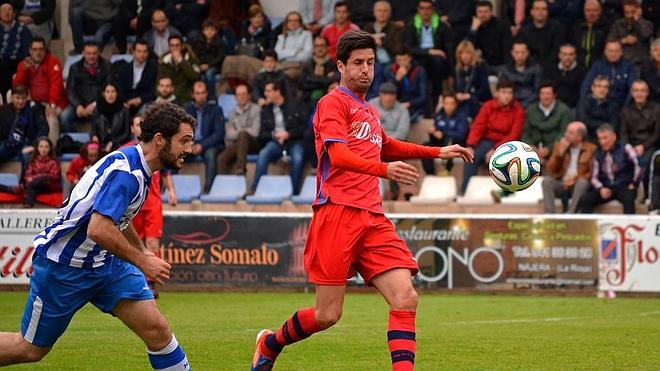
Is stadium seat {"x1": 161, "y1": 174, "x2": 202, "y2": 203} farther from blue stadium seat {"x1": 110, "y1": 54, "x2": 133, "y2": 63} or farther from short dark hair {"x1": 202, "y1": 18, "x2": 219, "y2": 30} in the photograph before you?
blue stadium seat {"x1": 110, "y1": 54, "x2": 133, "y2": 63}

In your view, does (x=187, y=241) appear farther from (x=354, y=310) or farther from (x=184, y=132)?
(x=184, y=132)

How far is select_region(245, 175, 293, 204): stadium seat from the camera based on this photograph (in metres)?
20.4

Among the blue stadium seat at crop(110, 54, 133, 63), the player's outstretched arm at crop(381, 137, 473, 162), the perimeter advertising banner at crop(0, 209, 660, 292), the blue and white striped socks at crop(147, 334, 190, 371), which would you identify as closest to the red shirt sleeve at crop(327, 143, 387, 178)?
the player's outstretched arm at crop(381, 137, 473, 162)

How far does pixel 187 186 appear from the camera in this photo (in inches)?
835

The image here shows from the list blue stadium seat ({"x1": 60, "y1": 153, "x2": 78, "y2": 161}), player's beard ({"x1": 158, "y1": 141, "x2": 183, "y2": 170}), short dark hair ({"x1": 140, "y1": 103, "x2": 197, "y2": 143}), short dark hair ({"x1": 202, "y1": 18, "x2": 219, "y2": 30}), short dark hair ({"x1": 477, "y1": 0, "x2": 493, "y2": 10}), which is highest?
short dark hair ({"x1": 140, "y1": 103, "x2": 197, "y2": 143})

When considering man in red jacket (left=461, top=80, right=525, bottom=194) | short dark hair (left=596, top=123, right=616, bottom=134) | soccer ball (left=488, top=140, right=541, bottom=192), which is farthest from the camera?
man in red jacket (left=461, top=80, right=525, bottom=194)

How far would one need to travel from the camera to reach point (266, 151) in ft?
68.7

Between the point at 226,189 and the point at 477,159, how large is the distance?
4.33m

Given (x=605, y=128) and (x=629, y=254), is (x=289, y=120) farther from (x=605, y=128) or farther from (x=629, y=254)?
(x=629, y=254)

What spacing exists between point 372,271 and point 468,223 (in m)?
9.30

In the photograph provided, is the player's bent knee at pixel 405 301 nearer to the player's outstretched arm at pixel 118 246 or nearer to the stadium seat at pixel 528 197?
the player's outstretched arm at pixel 118 246

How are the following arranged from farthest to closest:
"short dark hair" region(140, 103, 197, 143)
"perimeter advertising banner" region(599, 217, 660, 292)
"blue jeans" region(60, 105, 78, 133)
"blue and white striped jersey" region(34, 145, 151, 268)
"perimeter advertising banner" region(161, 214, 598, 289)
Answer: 1. "blue jeans" region(60, 105, 78, 133)
2. "perimeter advertising banner" region(161, 214, 598, 289)
3. "perimeter advertising banner" region(599, 217, 660, 292)
4. "short dark hair" region(140, 103, 197, 143)
5. "blue and white striped jersey" region(34, 145, 151, 268)

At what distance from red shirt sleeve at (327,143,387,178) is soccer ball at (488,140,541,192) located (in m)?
1.46

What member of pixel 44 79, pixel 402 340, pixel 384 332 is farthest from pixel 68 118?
pixel 402 340
